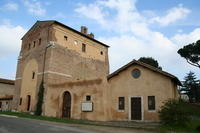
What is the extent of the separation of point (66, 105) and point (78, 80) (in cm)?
318

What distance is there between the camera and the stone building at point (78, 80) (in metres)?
17.3

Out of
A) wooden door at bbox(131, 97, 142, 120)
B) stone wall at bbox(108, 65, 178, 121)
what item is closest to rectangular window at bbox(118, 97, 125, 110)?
stone wall at bbox(108, 65, 178, 121)

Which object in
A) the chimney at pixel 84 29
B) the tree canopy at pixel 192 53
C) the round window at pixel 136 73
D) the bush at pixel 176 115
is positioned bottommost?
the bush at pixel 176 115

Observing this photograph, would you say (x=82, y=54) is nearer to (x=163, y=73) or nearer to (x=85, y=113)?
(x=85, y=113)

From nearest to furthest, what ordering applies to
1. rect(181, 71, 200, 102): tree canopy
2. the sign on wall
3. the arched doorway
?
the sign on wall < the arched doorway < rect(181, 71, 200, 102): tree canopy

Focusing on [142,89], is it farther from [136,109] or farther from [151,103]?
[136,109]

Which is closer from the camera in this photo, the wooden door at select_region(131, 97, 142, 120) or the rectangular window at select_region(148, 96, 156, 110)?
the rectangular window at select_region(148, 96, 156, 110)

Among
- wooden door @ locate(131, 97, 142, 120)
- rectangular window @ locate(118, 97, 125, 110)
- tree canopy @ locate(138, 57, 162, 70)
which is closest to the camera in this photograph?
wooden door @ locate(131, 97, 142, 120)

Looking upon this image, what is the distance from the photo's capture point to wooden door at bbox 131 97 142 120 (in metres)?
17.2

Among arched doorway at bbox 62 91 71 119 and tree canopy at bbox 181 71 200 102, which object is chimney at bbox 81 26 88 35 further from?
tree canopy at bbox 181 71 200 102

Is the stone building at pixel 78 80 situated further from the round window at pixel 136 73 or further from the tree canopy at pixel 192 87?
the tree canopy at pixel 192 87

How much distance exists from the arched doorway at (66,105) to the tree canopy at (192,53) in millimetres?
21412

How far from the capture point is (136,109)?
57.1 ft

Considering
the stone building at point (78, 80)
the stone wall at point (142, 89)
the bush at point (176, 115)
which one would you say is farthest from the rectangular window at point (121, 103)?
the bush at point (176, 115)
